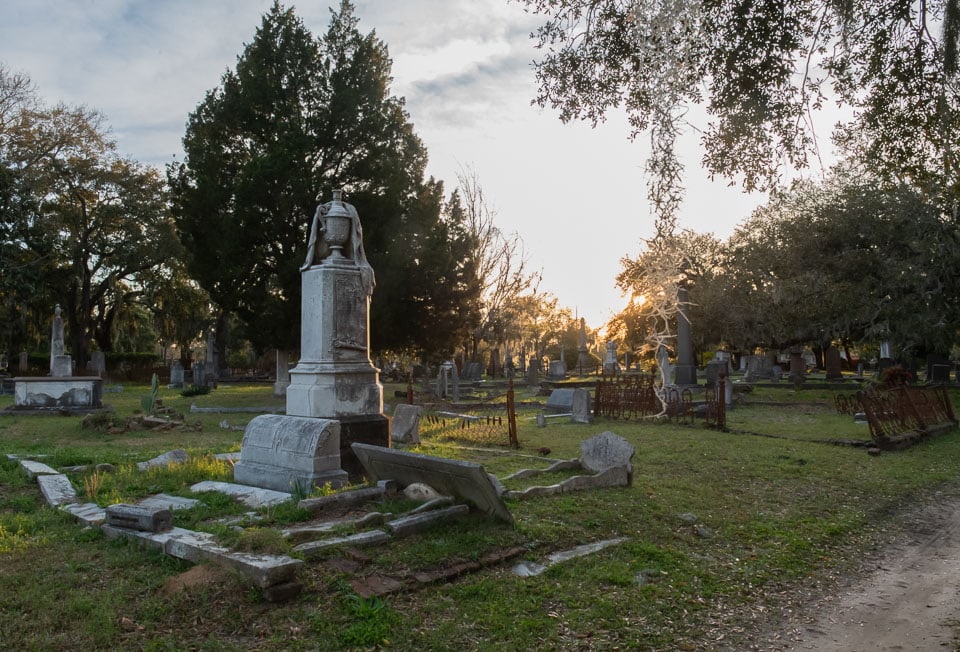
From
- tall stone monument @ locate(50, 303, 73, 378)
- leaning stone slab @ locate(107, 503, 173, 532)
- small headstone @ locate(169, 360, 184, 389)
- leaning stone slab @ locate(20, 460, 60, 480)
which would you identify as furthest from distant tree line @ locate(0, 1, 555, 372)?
leaning stone slab @ locate(107, 503, 173, 532)

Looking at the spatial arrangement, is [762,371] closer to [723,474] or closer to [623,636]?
[723,474]

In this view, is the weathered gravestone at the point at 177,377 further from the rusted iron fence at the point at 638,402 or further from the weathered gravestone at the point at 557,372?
the rusted iron fence at the point at 638,402

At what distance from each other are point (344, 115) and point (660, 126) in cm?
2020

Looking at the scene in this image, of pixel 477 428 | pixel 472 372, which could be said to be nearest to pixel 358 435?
pixel 477 428

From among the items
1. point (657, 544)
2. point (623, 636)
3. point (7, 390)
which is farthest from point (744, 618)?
point (7, 390)

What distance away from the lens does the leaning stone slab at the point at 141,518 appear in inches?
221

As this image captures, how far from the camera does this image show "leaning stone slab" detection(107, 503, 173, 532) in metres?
5.60

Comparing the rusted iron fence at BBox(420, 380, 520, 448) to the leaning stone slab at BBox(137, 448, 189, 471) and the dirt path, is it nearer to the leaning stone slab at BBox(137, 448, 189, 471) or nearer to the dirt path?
the leaning stone slab at BBox(137, 448, 189, 471)

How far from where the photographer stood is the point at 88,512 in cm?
646

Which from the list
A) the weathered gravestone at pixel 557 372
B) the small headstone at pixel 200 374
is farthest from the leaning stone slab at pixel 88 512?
the weathered gravestone at pixel 557 372

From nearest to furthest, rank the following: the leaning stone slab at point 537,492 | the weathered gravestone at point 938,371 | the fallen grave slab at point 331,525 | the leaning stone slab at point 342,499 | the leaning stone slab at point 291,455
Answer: the fallen grave slab at point 331,525
the leaning stone slab at point 342,499
the leaning stone slab at point 537,492
the leaning stone slab at point 291,455
the weathered gravestone at point 938,371

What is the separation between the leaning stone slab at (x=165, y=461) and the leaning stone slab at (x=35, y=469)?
975 millimetres

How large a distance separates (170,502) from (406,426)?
19.7ft

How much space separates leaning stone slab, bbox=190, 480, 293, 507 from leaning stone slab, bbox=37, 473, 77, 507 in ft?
3.93
